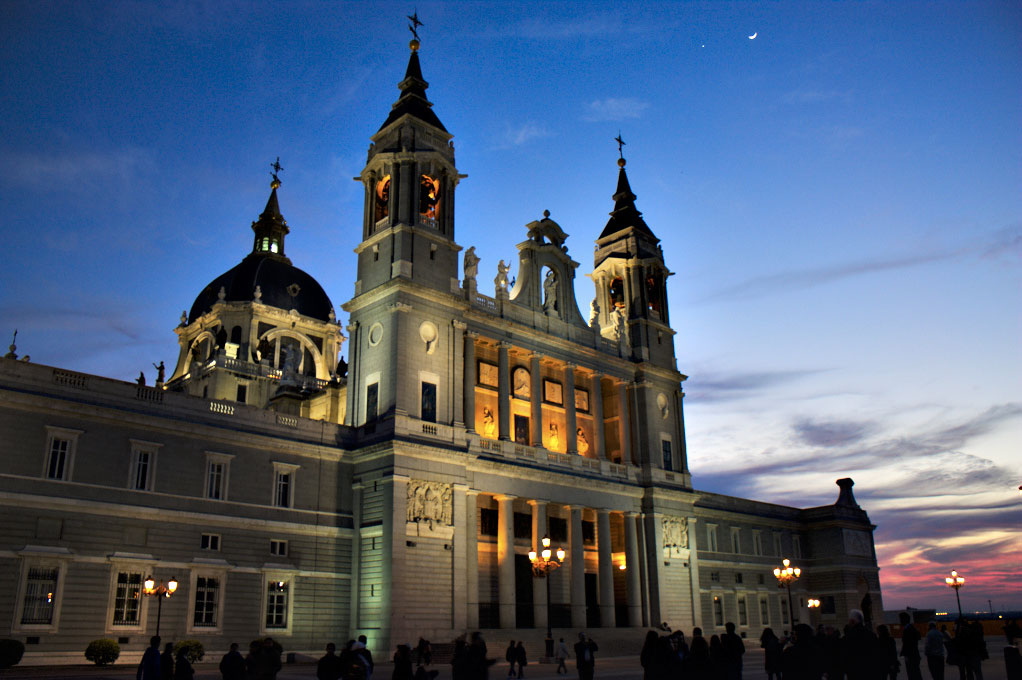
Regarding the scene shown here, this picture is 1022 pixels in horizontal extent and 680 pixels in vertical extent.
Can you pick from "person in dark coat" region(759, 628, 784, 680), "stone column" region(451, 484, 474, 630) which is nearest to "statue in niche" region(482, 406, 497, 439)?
"stone column" region(451, 484, 474, 630)

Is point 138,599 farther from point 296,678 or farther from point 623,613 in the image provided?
point 623,613

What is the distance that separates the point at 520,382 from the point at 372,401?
13014mm

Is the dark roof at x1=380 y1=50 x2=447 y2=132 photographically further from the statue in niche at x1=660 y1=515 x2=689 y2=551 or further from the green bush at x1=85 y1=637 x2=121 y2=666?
the green bush at x1=85 y1=637 x2=121 y2=666

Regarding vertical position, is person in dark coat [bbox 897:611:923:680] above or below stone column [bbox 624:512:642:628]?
below

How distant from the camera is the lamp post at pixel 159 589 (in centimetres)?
3155

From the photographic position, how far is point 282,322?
3140 inches

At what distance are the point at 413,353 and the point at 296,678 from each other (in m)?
19.7

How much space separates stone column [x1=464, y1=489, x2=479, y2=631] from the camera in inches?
1719

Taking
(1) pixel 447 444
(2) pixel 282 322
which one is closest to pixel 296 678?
(1) pixel 447 444

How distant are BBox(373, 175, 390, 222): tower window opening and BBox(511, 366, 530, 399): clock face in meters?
13.5

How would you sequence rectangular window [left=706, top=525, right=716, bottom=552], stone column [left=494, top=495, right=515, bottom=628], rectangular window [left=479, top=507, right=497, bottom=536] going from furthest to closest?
rectangular window [left=706, top=525, right=716, bottom=552]
rectangular window [left=479, top=507, right=497, bottom=536]
stone column [left=494, top=495, right=515, bottom=628]

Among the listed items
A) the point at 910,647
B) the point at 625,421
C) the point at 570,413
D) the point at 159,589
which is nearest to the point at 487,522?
the point at 570,413

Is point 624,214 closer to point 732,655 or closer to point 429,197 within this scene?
point 429,197

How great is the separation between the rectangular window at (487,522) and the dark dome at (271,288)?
130ft
